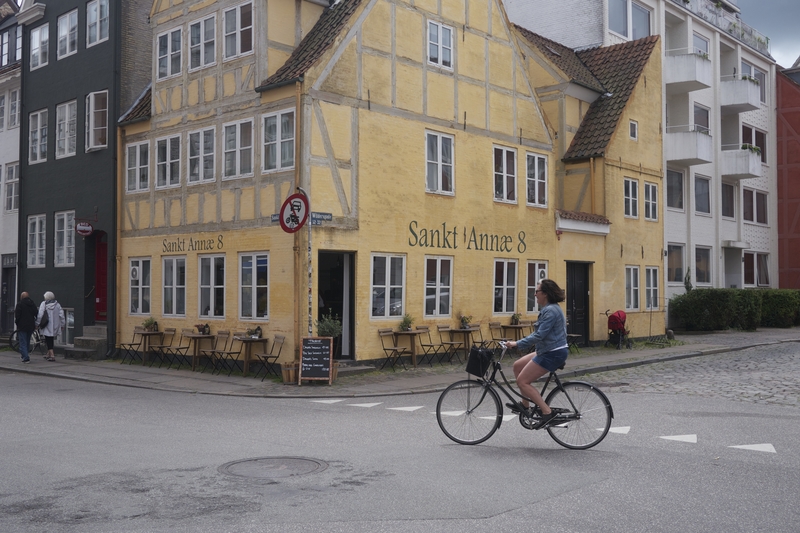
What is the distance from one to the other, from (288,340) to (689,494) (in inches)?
442

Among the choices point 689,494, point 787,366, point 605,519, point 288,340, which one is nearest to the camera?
point 605,519

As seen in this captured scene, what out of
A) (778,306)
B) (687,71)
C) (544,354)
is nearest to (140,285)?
(544,354)

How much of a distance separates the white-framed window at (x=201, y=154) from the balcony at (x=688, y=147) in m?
19.7

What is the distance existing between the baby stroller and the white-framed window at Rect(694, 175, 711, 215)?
1278 centimetres

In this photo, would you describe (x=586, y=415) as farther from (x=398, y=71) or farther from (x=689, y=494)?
(x=398, y=71)

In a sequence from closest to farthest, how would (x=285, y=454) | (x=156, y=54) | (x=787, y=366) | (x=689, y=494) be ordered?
(x=689, y=494), (x=285, y=454), (x=787, y=366), (x=156, y=54)

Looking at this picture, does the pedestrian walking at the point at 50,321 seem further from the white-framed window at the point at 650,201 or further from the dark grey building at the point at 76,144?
the white-framed window at the point at 650,201

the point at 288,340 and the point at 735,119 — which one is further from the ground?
the point at 735,119

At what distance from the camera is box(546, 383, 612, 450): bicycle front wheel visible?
9.10m

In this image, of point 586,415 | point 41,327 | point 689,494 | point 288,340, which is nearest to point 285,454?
point 586,415

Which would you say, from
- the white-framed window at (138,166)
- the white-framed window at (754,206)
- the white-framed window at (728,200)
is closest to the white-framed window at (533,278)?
the white-framed window at (138,166)

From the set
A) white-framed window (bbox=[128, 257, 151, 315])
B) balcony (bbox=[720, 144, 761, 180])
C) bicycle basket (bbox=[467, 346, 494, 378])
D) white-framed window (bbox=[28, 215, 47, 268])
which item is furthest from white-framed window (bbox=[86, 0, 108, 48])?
balcony (bbox=[720, 144, 761, 180])

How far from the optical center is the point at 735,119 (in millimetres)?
38344

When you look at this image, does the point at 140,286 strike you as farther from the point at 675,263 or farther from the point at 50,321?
the point at 675,263
